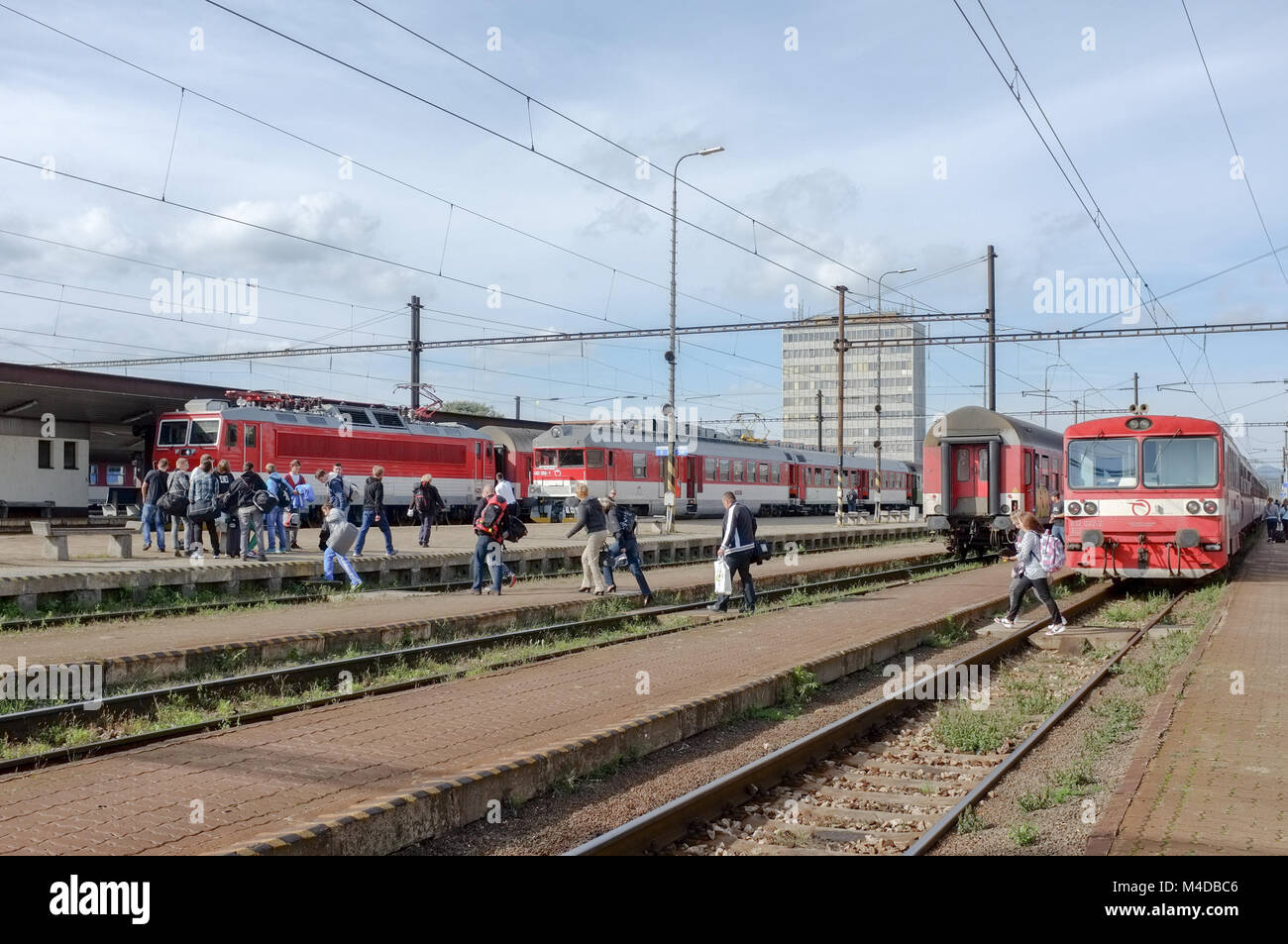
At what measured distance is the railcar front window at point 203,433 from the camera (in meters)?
29.3

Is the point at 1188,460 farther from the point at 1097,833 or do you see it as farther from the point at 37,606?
the point at 37,606

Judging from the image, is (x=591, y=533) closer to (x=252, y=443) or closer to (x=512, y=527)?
(x=512, y=527)

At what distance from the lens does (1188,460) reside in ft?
60.3

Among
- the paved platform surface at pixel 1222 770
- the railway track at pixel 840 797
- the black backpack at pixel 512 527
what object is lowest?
the railway track at pixel 840 797

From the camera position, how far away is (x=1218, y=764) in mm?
7086

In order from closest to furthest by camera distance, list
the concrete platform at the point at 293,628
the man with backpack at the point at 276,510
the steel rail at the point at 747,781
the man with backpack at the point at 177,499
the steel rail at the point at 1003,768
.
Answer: the steel rail at the point at 747,781 → the steel rail at the point at 1003,768 → the concrete platform at the point at 293,628 → the man with backpack at the point at 177,499 → the man with backpack at the point at 276,510

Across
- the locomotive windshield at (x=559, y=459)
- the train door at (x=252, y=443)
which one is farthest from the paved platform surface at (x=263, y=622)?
the locomotive windshield at (x=559, y=459)

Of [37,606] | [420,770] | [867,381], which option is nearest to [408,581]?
[37,606]

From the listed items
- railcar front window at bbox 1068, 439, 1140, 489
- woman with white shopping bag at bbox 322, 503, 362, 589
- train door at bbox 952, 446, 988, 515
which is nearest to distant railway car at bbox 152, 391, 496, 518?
woman with white shopping bag at bbox 322, 503, 362, 589

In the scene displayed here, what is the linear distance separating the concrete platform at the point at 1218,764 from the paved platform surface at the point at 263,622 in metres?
8.42

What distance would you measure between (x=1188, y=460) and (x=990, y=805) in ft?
44.7

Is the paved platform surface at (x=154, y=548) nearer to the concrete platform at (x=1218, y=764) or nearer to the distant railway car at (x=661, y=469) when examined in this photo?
the distant railway car at (x=661, y=469)

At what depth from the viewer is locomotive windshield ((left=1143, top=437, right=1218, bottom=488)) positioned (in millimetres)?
18219

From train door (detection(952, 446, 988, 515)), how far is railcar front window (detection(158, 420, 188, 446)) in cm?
1982
